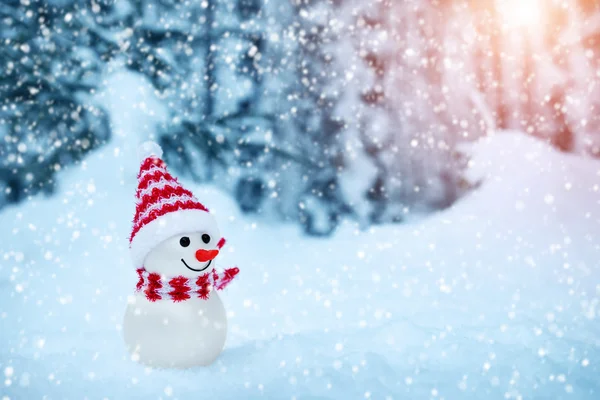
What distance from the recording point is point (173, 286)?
308 cm

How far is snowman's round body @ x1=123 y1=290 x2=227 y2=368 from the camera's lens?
10.1 ft

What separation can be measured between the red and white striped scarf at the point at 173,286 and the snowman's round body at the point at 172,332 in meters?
0.04

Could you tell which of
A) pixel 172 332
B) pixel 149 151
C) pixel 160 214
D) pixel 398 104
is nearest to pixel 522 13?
pixel 398 104

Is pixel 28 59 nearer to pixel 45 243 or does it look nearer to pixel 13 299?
pixel 45 243

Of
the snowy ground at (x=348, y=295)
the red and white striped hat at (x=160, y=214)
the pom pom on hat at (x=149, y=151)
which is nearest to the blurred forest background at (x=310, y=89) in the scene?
the snowy ground at (x=348, y=295)

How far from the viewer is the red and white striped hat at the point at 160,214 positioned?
310 cm

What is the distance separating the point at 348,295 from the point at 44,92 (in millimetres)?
3518

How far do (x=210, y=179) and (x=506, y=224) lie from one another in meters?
3.12

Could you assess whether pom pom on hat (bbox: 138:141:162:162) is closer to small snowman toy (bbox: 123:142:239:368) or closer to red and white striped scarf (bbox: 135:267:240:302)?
small snowman toy (bbox: 123:142:239:368)

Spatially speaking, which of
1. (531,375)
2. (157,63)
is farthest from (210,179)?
(531,375)

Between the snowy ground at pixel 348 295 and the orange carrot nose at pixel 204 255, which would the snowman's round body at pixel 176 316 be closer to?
the orange carrot nose at pixel 204 255

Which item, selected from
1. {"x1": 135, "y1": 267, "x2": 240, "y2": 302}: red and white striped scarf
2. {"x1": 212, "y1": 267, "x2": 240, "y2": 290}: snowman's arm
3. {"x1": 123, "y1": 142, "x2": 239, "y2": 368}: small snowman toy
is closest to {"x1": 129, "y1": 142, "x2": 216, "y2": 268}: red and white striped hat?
{"x1": 123, "y1": 142, "x2": 239, "y2": 368}: small snowman toy

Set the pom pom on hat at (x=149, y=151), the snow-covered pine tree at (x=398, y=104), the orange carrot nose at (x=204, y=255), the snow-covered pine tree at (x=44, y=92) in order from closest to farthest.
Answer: the orange carrot nose at (x=204, y=255) → the pom pom on hat at (x=149, y=151) → the snow-covered pine tree at (x=44, y=92) → the snow-covered pine tree at (x=398, y=104)

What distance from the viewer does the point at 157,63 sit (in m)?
5.98
